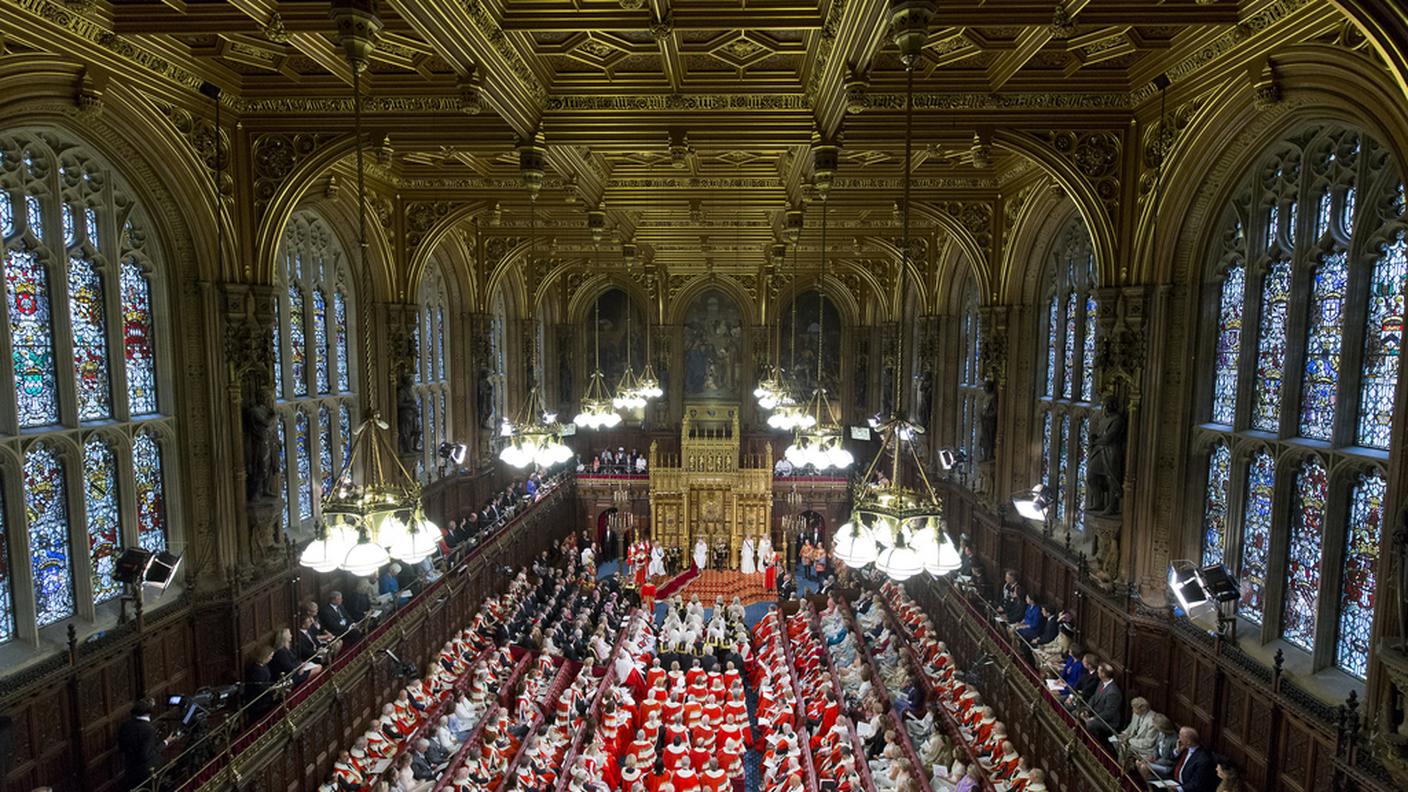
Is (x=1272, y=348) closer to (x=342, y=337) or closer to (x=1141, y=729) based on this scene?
(x=1141, y=729)

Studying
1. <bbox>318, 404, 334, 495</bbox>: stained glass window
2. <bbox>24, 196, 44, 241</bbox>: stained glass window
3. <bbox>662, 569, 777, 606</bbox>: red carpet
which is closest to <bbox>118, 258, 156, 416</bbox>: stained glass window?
<bbox>24, 196, 44, 241</bbox>: stained glass window

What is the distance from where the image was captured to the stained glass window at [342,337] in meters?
13.9

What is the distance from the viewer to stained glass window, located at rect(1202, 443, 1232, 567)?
28.8 ft

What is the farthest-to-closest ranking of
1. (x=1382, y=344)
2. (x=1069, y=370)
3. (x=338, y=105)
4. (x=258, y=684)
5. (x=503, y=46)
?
(x=1069, y=370) < (x=258, y=684) < (x=338, y=105) < (x=503, y=46) < (x=1382, y=344)

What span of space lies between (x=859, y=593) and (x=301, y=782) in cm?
1383

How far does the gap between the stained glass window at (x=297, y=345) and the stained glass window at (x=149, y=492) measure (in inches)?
123

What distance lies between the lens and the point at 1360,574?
274 inches

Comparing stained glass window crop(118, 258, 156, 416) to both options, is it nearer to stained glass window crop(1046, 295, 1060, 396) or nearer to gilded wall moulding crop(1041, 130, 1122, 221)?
gilded wall moulding crop(1041, 130, 1122, 221)

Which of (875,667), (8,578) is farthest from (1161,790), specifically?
(8,578)

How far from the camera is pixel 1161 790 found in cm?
770

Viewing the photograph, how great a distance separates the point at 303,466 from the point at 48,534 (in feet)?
15.8

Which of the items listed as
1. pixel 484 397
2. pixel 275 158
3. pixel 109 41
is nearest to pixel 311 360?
pixel 275 158

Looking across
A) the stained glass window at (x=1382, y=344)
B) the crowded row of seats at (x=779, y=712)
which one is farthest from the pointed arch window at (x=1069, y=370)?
the crowded row of seats at (x=779, y=712)

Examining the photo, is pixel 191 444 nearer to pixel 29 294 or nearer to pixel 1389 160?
pixel 29 294
